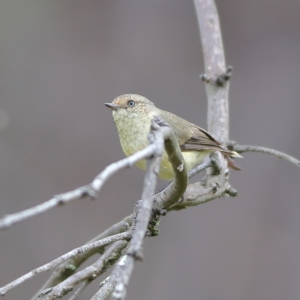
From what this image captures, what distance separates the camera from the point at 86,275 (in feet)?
8.20

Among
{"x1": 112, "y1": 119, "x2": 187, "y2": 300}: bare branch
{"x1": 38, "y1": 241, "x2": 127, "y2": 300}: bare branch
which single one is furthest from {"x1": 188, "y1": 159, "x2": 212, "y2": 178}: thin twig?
{"x1": 112, "y1": 119, "x2": 187, "y2": 300}: bare branch

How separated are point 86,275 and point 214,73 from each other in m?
2.00

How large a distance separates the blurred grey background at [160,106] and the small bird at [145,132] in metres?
2.09

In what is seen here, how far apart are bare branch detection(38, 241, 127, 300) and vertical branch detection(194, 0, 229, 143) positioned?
4.75ft

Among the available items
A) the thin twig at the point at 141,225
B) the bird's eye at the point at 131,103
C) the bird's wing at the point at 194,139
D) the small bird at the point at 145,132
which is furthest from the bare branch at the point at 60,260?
the bird's eye at the point at 131,103

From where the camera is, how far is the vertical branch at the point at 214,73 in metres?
3.86

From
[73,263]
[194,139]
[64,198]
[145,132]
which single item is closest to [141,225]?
[64,198]

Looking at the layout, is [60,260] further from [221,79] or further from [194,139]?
[221,79]

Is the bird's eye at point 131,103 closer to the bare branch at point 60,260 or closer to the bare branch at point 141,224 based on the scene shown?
the bare branch at point 60,260

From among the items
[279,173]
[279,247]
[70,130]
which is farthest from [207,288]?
[70,130]

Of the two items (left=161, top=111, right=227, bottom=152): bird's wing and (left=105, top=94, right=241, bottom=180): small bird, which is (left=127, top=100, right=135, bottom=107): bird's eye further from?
(left=161, top=111, right=227, bottom=152): bird's wing

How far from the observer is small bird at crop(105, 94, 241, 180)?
3555 millimetres

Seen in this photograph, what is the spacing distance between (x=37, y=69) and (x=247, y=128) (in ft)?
8.58

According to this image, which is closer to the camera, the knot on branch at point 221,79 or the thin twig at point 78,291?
the thin twig at point 78,291
